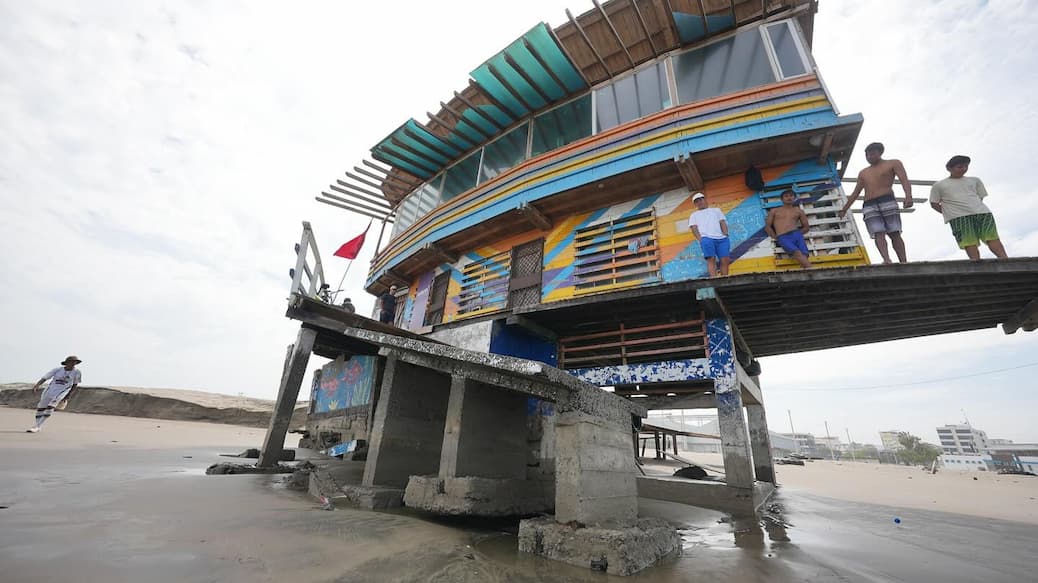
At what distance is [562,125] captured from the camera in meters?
10.8

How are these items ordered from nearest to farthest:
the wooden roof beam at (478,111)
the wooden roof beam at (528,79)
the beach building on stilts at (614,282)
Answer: the beach building on stilts at (614,282) < the wooden roof beam at (528,79) < the wooden roof beam at (478,111)

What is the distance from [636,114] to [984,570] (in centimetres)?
910

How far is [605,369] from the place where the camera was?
774 cm

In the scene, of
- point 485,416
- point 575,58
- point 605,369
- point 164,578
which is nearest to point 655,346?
point 605,369

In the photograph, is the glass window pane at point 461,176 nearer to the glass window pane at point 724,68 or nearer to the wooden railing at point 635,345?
the glass window pane at point 724,68

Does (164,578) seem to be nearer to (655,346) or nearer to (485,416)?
(485,416)

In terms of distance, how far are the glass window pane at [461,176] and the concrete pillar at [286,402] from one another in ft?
22.4

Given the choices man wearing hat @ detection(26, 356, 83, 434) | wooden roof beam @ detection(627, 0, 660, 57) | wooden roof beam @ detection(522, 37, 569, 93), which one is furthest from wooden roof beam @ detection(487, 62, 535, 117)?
man wearing hat @ detection(26, 356, 83, 434)

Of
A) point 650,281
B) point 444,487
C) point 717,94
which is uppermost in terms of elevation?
point 717,94

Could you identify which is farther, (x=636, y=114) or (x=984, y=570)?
(x=636, y=114)

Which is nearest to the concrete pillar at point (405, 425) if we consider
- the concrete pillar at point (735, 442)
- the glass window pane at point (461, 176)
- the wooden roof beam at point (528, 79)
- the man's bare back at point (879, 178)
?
the concrete pillar at point (735, 442)

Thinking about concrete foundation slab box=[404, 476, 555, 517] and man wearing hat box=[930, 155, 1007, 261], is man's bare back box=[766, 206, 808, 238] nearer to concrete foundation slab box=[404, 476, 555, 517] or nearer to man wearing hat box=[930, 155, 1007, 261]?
man wearing hat box=[930, 155, 1007, 261]

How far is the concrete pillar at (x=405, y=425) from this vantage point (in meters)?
5.33

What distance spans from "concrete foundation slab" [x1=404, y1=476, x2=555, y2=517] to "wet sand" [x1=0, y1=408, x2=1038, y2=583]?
0.52ft
